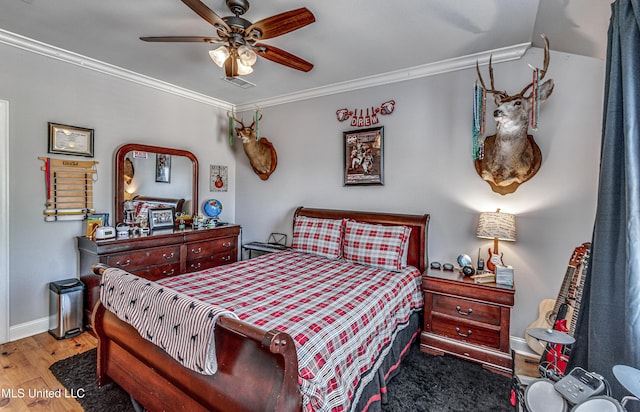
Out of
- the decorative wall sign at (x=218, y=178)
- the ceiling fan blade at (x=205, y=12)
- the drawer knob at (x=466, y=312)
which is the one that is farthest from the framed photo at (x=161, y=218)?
the drawer knob at (x=466, y=312)

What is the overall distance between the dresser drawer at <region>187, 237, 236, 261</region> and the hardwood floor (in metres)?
1.25

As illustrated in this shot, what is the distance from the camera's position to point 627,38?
48.1 inches

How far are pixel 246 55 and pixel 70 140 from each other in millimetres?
2289

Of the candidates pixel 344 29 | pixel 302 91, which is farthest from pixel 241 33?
pixel 302 91

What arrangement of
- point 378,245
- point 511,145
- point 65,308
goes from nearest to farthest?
1. point 511,145
2. point 65,308
3. point 378,245

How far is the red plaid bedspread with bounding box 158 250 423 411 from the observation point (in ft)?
4.78

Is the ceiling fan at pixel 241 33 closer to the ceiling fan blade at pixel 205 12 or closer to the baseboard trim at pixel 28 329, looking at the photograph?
the ceiling fan blade at pixel 205 12

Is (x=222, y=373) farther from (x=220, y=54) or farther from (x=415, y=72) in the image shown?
(x=415, y=72)

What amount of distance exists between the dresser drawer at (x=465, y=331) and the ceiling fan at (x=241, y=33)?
2.56m

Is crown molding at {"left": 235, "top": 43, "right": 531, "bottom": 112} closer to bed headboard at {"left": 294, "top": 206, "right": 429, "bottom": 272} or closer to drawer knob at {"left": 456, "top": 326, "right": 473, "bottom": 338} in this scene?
bed headboard at {"left": 294, "top": 206, "right": 429, "bottom": 272}

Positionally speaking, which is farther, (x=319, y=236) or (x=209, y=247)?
(x=209, y=247)

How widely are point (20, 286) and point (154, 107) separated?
2358mm

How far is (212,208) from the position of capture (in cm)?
443

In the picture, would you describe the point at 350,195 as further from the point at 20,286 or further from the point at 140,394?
the point at 20,286
